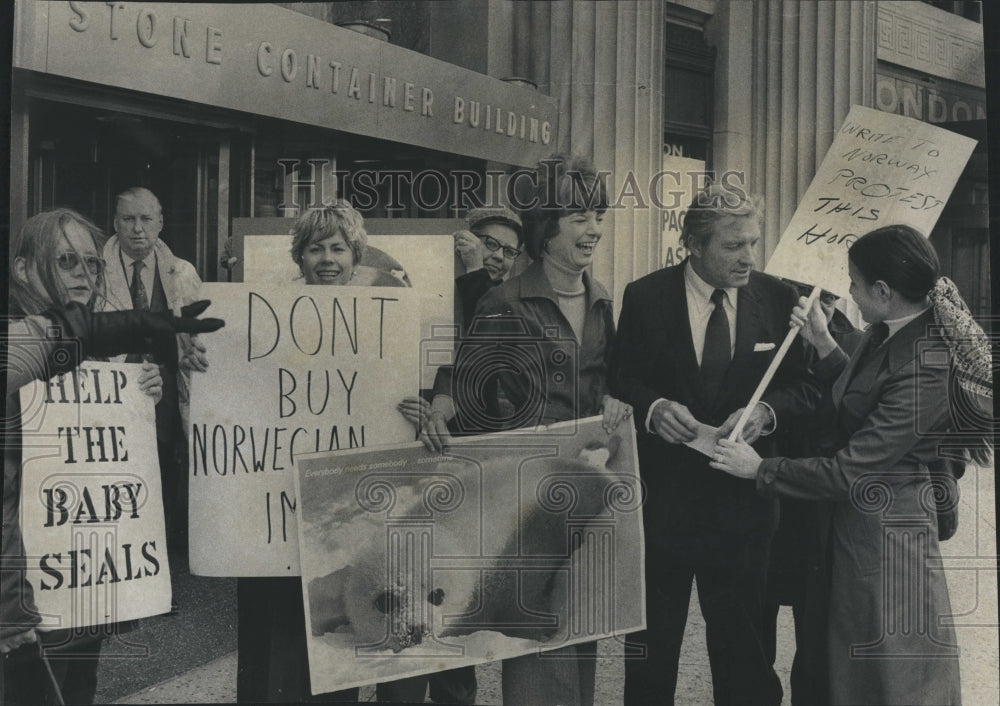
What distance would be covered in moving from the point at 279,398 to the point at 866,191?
2.17 meters

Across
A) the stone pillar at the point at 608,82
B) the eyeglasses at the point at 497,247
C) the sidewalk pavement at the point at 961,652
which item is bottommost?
the sidewalk pavement at the point at 961,652

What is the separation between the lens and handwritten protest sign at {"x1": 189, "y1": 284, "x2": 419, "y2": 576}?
147 inches

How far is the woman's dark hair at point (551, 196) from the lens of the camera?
3.71 meters

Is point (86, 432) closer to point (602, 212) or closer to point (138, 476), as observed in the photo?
point (138, 476)

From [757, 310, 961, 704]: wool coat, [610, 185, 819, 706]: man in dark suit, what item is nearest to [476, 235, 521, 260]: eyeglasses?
[610, 185, 819, 706]: man in dark suit

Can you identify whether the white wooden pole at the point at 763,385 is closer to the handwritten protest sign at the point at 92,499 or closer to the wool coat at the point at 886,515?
the wool coat at the point at 886,515

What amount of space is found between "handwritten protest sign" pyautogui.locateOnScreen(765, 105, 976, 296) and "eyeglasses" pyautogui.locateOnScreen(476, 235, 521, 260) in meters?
0.88

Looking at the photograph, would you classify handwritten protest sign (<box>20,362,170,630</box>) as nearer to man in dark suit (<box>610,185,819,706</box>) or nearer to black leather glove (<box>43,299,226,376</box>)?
black leather glove (<box>43,299,226,376</box>)

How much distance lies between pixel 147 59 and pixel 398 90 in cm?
85

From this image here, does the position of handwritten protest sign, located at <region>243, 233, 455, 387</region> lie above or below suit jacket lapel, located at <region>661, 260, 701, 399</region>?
above

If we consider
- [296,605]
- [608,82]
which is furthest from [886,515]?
[296,605]

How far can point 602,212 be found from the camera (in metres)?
3.70

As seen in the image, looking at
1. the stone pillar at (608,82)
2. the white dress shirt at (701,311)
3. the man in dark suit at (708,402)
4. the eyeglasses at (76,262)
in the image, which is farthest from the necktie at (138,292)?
the white dress shirt at (701,311)

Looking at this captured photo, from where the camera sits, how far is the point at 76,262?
373 cm
